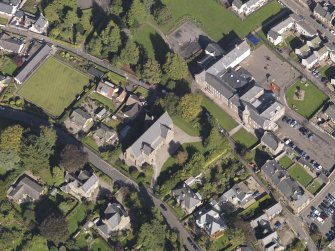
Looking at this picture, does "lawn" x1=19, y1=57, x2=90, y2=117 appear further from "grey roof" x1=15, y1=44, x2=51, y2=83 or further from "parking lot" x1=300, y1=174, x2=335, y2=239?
"parking lot" x1=300, y1=174, x2=335, y2=239

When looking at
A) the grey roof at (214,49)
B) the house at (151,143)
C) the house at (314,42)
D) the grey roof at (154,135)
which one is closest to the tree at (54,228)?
the house at (151,143)

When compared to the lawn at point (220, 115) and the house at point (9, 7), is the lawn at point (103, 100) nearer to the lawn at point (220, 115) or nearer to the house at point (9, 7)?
the lawn at point (220, 115)

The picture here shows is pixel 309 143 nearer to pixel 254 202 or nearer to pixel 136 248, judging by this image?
pixel 254 202

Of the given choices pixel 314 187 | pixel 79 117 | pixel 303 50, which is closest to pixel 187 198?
pixel 314 187

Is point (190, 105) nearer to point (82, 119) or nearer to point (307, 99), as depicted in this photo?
point (82, 119)

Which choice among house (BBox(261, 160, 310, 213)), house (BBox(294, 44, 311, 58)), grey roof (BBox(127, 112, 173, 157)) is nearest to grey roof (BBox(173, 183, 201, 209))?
grey roof (BBox(127, 112, 173, 157))

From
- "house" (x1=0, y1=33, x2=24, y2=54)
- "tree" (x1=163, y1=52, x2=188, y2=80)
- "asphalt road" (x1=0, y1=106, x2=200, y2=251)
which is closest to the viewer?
"asphalt road" (x1=0, y1=106, x2=200, y2=251)

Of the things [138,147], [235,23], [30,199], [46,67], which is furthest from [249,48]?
[30,199]
